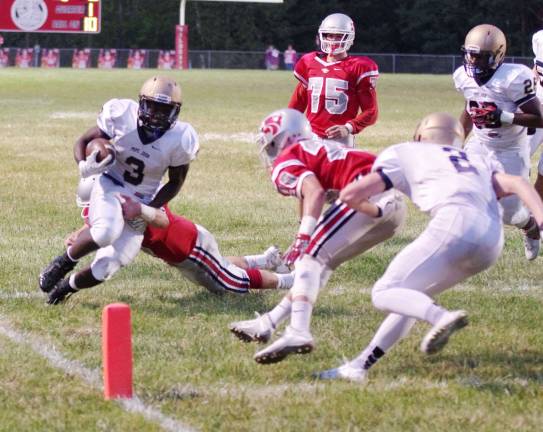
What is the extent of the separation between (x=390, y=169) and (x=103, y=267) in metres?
2.11

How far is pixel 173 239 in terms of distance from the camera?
6.53m

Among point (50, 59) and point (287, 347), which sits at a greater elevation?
point (287, 347)

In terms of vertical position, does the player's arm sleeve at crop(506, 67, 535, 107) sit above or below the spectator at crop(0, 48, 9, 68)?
above

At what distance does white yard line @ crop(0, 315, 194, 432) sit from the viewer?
4.41 metres

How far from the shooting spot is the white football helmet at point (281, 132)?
536 cm

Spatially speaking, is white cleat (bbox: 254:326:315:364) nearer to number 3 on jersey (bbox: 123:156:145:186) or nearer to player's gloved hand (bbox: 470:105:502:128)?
number 3 on jersey (bbox: 123:156:145:186)

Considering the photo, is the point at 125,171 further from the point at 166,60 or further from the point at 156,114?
the point at 166,60

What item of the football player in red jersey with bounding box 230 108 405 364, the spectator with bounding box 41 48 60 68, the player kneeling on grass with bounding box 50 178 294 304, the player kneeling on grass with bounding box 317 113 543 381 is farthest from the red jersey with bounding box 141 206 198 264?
the spectator with bounding box 41 48 60 68

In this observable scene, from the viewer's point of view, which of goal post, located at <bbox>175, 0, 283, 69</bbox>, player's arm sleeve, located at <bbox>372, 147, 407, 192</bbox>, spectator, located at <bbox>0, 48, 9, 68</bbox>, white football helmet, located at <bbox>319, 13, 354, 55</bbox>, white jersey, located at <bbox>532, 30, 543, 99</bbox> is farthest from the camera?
spectator, located at <bbox>0, 48, 9, 68</bbox>

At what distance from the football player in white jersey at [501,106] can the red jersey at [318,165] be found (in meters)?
2.15

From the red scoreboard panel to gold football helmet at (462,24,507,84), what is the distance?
1582 inches

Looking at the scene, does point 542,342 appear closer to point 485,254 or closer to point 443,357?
point 443,357

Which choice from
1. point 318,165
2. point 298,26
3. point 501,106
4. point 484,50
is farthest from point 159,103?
point 298,26

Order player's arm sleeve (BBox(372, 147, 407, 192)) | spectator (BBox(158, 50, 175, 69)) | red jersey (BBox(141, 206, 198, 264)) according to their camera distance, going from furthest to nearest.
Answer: spectator (BBox(158, 50, 175, 69)) → red jersey (BBox(141, 206, 198, 264)) → player's arm sleeve (BBox(372, 147, 407, 192))
